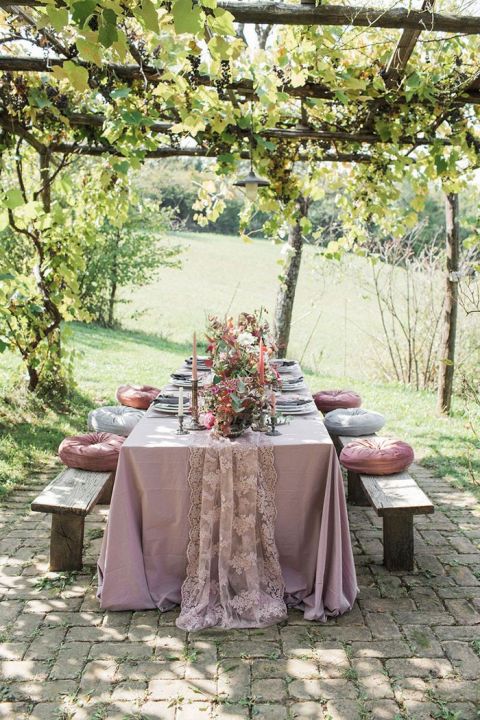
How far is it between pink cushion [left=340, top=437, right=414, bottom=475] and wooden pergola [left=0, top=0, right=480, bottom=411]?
2134 millimetres

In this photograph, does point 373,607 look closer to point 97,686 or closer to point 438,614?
point 438,614

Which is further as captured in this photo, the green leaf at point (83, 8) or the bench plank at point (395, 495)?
the bench plank at point (395, 495)

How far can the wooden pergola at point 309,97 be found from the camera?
3.40m

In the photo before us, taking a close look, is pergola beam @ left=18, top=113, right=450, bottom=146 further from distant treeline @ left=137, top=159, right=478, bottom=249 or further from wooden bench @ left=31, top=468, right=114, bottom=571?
distant treeline @ left=137, top=159, right=478, bottom=249

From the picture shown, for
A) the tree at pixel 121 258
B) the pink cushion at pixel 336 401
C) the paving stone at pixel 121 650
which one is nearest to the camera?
the paving stone at pixel 121 650

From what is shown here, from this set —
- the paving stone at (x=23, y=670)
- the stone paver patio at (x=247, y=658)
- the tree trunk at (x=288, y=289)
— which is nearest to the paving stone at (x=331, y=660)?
the stone paver patio at (x=247, y=658)

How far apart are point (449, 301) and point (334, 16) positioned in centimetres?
415

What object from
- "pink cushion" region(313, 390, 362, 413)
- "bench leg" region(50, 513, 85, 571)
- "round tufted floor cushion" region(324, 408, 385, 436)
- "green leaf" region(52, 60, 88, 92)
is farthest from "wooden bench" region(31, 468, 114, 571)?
"pink cushion" region(313, 390, 362, 413)

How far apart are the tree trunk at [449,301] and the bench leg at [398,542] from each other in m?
3.53

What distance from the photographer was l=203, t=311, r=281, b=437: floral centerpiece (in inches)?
129

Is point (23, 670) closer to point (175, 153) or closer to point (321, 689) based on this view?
point (321, 689)

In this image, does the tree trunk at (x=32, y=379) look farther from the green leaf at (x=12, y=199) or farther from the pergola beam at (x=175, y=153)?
the green leaf at (x=12, y=199)

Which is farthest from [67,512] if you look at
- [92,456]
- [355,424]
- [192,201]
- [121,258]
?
[192,201]

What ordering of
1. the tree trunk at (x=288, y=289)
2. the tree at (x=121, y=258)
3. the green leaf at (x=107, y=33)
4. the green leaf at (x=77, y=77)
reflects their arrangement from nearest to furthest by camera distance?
the green leaf at (x=107, y=33) → the green leaf at (x=77, y=77) → the tree trunk at (x=288, y=289) → the tree at (x=121, y=258)
